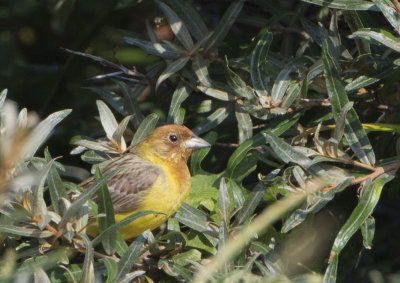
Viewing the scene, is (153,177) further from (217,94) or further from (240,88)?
(240,88)

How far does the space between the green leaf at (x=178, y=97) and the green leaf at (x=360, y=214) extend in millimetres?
1165

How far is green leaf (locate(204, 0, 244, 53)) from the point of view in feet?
11.4

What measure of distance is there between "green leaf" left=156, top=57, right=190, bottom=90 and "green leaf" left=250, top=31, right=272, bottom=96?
451 millimetres

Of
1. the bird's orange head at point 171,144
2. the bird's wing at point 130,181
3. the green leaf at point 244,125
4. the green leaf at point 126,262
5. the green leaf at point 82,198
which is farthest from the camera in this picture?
the bird's orange head at point 171,144

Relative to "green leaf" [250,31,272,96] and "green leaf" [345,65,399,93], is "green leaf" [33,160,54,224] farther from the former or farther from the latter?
"green leaf" [345,65,399,93]

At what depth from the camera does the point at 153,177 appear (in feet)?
11.8

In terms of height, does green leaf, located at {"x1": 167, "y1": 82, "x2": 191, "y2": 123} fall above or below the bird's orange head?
above

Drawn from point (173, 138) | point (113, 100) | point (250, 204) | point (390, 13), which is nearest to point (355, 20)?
point (390, 13)

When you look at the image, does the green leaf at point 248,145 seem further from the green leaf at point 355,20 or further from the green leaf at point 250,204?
the green leaf at point 355,20

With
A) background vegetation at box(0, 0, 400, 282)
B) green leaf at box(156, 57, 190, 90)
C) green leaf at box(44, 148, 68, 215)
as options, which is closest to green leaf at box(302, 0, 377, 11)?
background vegetation at box(0, 0, 400, 282)

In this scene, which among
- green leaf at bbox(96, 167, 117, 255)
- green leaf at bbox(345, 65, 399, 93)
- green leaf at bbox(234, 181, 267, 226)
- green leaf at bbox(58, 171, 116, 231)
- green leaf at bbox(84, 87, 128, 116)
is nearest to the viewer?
green leaf at bbox(58, 171, 116, 231)

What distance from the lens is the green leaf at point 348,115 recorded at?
2773mm

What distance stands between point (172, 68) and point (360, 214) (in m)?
1.30

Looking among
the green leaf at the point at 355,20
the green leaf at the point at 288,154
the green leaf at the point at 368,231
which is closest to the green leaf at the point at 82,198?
the green leaf at the point at 288,154
